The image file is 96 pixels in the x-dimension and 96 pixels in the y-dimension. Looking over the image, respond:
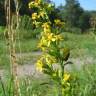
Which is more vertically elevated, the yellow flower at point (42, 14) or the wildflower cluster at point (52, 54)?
the yellow flower at point (42, 14)

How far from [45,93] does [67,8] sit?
56352 millimetres

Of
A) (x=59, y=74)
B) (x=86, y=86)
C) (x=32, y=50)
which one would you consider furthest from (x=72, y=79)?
(x=32, y=50)

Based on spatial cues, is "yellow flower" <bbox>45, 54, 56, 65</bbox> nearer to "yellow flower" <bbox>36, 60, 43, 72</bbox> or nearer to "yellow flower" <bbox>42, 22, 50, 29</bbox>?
"yellow flower" <bbox>36, 60, 43, 72</bbox>

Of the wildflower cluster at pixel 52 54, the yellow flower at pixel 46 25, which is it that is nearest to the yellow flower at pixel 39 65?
the wildflower cluster at pixel 52 54

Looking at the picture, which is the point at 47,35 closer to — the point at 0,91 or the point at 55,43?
the point at 55,43

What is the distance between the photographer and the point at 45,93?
4.91m

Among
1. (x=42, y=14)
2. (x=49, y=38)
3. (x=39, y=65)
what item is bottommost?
(x=39, y=65)

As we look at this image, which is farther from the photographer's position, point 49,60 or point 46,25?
point 46,25

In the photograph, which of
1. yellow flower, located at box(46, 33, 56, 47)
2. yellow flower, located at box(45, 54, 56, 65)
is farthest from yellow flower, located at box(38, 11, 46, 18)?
yellow flower, located at box(45, 54, 56, 65)

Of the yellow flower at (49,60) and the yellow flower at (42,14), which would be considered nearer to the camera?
the yellow flower at (49,60)

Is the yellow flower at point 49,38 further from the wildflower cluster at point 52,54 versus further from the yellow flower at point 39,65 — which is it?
the yellow flower at point 39,65

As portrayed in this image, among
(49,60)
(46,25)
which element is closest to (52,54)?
(49,60)

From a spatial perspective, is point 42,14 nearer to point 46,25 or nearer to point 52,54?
point 46,25

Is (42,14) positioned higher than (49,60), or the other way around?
(42,14)
